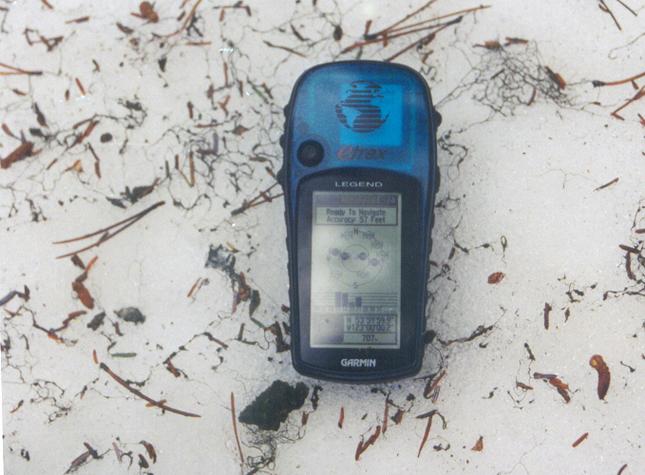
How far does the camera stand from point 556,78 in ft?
3.74

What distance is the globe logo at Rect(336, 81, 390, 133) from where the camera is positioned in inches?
41.2

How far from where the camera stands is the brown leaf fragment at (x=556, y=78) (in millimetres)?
1139

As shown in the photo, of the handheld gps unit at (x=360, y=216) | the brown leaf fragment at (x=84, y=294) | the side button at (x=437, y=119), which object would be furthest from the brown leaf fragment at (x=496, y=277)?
the brown leaf fragment at (x=84, y=294)

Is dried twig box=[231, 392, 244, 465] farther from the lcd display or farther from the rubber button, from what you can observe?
the rubber button

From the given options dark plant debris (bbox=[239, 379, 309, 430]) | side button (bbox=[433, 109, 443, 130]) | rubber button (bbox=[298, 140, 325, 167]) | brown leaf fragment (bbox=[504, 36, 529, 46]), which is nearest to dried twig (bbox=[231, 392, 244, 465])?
dark plant debris (bbox=[239, 379, 309, 430])

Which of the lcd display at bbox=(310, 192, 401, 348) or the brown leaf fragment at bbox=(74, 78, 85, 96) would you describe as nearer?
the lcd display at bbox=(310, 192, 401, 348)

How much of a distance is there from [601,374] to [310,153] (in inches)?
20.0

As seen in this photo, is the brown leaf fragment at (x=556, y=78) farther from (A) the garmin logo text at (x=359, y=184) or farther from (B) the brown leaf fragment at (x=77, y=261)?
(B) the brown leaf fragment at (x=77, y=261)

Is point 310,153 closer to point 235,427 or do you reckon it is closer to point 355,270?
point 355,270

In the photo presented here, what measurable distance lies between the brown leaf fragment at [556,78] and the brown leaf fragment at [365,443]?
1.79ft

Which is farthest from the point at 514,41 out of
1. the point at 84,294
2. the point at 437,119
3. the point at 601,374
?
the point at 84,294

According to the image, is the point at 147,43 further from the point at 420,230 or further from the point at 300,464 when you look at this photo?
the point at 300,464

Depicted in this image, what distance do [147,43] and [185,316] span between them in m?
0.40

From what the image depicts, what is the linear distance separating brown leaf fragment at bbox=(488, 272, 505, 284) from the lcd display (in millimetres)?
154
